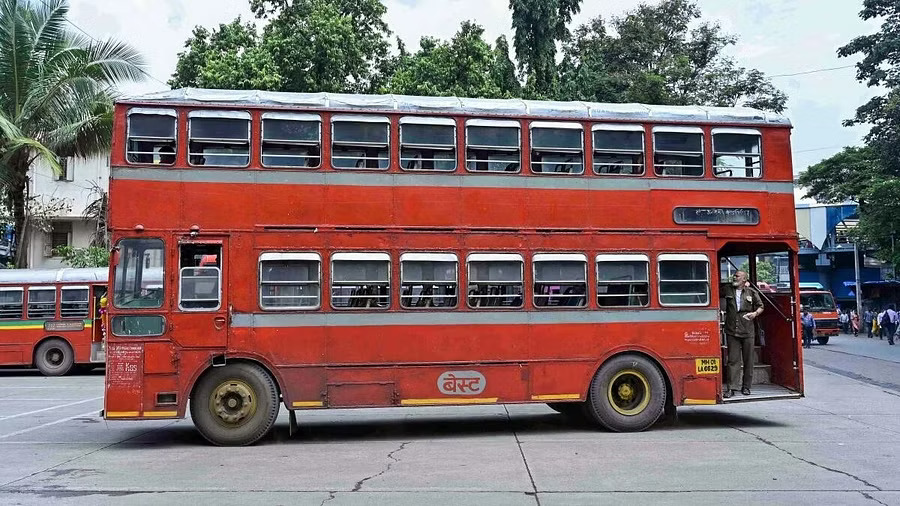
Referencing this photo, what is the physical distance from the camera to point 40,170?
33875 millimetres

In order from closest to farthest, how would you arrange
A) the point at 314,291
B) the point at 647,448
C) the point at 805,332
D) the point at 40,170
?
the point at 647,448
the point at 314,291
the point at 40,170
the point at 805,332

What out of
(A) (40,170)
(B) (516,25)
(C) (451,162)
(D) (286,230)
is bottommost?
(D) (286,230)

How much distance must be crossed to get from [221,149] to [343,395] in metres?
3.68

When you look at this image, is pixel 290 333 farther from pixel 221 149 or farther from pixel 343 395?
pixel 221 149

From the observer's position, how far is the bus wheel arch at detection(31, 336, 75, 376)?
2252 cm

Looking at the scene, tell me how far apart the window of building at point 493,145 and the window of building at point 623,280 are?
190cm

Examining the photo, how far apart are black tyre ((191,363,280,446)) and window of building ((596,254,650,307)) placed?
484 cm

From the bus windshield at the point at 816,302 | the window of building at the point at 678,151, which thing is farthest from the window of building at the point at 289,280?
the bus windshield at the point at 816,302

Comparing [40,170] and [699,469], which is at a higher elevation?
[40,170]

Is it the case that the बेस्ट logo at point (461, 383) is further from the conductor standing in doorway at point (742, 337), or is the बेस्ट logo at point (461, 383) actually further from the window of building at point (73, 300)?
the window of building at point (73, 300)

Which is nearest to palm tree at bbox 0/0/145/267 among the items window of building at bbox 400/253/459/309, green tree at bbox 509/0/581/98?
green tree at bbox 509/0/581/98

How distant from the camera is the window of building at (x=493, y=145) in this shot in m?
11.2

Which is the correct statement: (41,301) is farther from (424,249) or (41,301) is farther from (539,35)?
(539,35)

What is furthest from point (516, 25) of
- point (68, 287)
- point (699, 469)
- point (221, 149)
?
point (699, 469)
